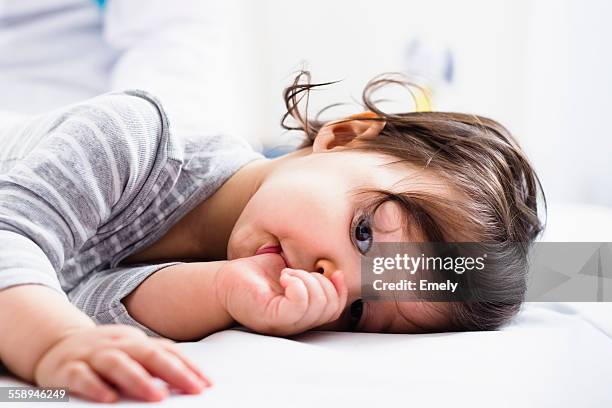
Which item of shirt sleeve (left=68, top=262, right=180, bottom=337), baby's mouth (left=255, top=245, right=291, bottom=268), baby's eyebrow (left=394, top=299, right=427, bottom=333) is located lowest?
baby's eyebrow (left=394, top=299, right=427, bottom=333)

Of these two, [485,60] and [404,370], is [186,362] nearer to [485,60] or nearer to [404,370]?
[404,370]

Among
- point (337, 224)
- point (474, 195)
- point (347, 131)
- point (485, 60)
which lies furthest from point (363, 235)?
point (485, 60)

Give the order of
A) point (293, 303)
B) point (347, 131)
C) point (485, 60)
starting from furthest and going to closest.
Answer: point (485, 60) < point (347, 131) < point (293, 303)

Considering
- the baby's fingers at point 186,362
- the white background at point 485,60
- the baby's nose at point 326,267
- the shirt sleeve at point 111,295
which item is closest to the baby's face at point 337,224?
the baby's nose at point 326,267

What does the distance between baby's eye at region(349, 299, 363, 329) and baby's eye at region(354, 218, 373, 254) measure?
0.06 meters

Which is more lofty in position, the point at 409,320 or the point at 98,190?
the point at 98,190

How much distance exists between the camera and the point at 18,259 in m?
0.59

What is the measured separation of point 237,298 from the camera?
66 cm

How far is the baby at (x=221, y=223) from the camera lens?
611 millimetres

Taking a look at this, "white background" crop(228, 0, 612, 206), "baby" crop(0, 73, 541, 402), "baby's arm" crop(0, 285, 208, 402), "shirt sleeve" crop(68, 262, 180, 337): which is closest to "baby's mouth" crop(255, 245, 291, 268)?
"baby" crop(0, 73, 541, 402)

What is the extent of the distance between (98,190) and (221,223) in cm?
21

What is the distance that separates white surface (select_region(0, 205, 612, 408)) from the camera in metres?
0.50

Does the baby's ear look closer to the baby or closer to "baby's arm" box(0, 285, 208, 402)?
the baby

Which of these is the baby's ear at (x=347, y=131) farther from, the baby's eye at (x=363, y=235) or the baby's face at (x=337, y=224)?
the baby's eye at (x=363, y=235)
